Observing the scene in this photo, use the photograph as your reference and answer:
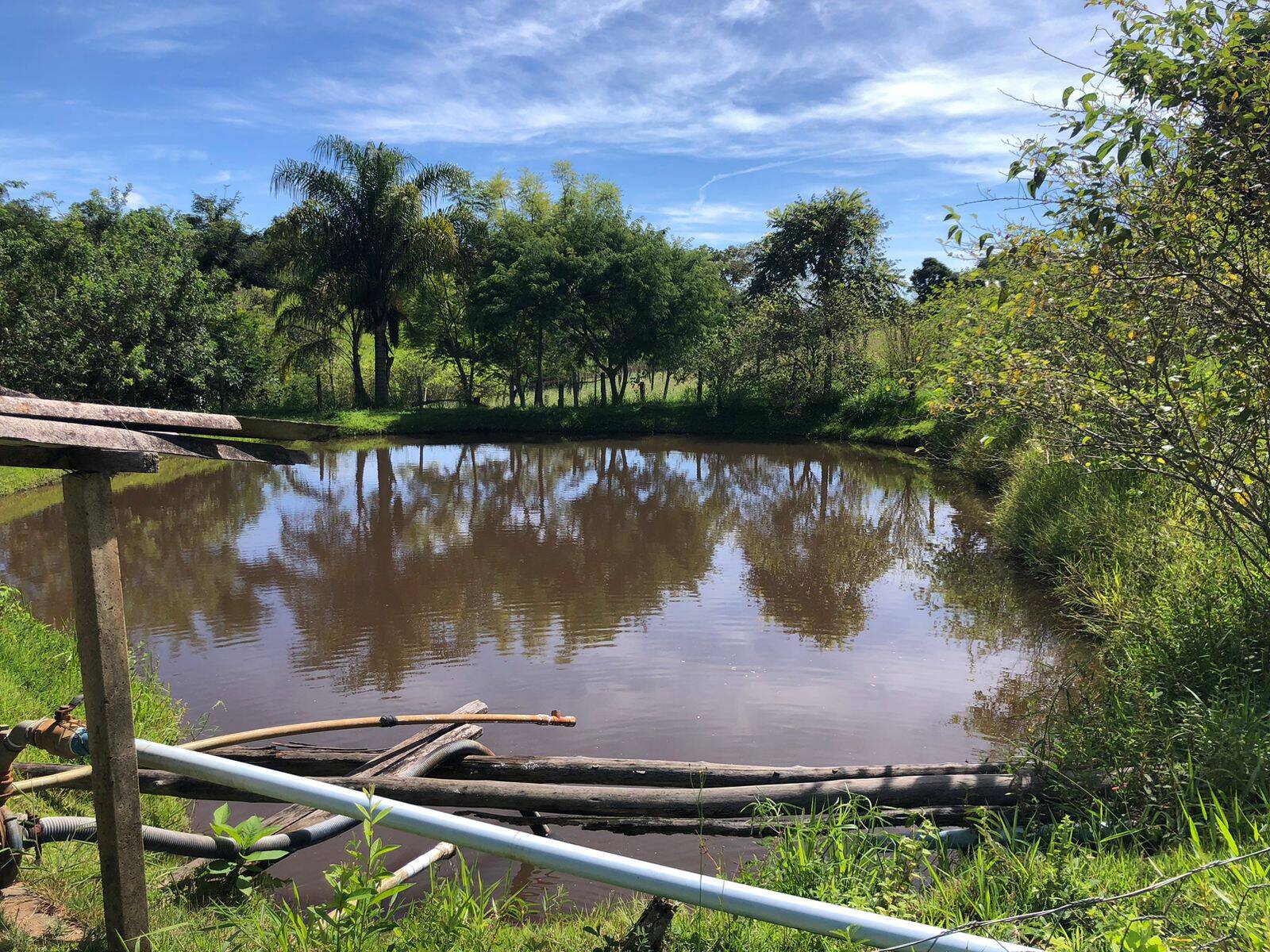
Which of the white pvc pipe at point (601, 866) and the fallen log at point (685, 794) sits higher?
the white pvc pipe at point (601, 866)

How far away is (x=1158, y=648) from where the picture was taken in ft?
15.6

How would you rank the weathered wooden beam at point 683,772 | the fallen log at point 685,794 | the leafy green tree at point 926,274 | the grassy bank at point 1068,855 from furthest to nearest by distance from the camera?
the leafy green tree at point 926,274, the weathered wooden beam at point 683,772, the fallen log at point 685,794, the grassy bank at point 1068,855

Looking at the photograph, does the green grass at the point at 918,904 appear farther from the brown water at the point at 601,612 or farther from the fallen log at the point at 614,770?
the brown water at the point at 601,612

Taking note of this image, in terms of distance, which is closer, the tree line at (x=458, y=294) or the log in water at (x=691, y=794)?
the log in water at (x=691, y=794)

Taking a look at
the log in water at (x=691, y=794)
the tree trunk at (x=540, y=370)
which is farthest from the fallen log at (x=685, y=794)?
the tree trunk at (x=540, y=370)

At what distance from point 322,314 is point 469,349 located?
5.12 m

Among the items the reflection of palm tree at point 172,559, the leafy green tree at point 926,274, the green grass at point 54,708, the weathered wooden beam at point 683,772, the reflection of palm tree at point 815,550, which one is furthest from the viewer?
the leafy green tree at point 926,274

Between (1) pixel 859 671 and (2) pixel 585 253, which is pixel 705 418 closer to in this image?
(2) pixel 585 253

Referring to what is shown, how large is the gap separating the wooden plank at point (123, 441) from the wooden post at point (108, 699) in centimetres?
13

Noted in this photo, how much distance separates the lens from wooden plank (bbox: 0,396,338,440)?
2.41 m

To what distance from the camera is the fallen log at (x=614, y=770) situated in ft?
12.8

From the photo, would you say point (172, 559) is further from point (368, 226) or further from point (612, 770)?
point (368, 226)

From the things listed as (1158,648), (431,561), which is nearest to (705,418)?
(431,561)

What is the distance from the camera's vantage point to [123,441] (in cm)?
243
